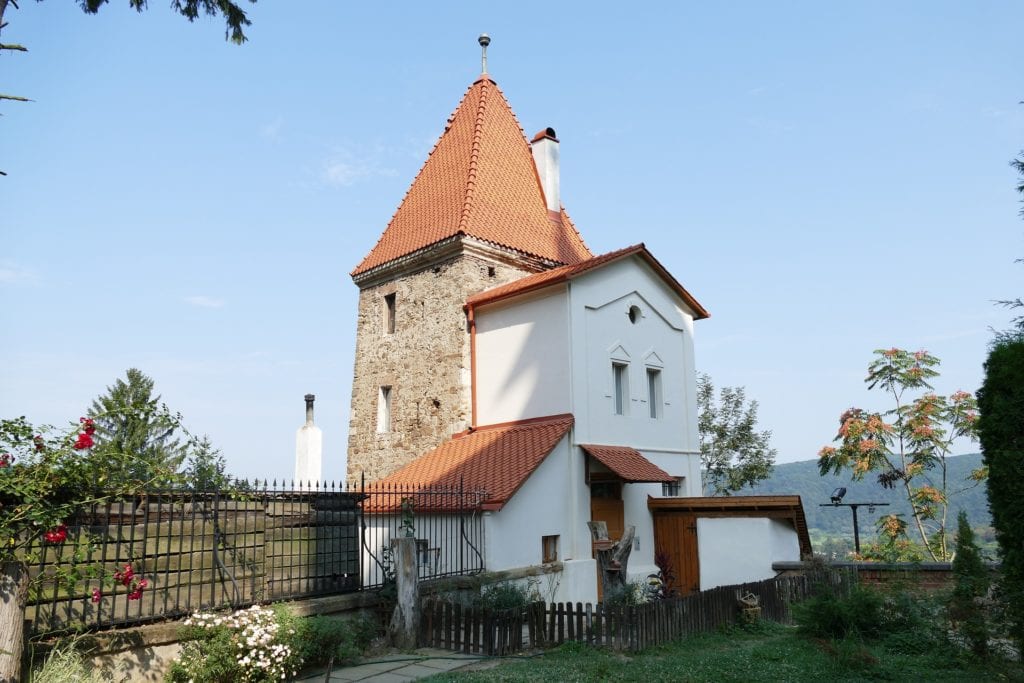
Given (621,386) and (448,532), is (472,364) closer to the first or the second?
(621,386)

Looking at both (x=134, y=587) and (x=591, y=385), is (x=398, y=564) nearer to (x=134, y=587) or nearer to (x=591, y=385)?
(x=134, y=587)

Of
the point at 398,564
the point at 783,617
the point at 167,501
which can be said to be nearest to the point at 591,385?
the point at 783,617

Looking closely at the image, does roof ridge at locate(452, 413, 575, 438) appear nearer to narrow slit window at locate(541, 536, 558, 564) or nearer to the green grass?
narrow slit window at locate(541, 536, 558, 564)

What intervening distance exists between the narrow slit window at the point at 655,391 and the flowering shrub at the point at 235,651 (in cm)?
1234

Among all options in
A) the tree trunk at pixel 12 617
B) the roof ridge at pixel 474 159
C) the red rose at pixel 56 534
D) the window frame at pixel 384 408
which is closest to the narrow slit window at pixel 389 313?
the window frame at pixel 384 408

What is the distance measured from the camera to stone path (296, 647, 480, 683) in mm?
8859

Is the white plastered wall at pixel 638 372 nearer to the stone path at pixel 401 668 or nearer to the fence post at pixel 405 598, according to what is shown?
the fence post at pixel 405 598

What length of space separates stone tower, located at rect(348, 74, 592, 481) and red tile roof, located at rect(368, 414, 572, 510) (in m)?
0.99

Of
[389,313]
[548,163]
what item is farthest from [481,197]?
[389,313]

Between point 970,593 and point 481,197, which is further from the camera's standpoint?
point 481,197

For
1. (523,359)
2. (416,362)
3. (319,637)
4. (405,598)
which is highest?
(416,362)

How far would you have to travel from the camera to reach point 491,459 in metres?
15.8

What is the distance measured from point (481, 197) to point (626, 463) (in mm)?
8412

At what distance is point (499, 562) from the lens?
1385 centimetres
